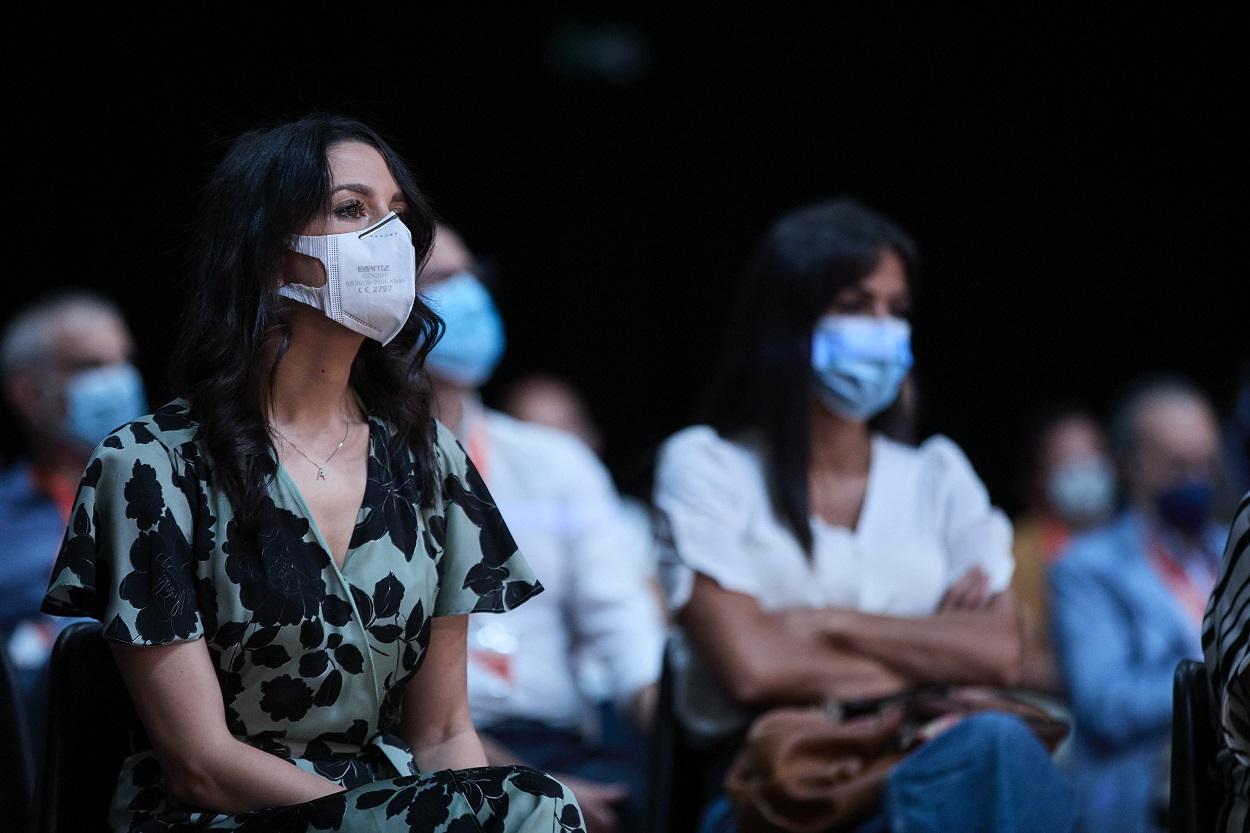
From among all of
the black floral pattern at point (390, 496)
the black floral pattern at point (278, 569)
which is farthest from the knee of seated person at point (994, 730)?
the black floral pattern at point (278, 569)

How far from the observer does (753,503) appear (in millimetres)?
3070

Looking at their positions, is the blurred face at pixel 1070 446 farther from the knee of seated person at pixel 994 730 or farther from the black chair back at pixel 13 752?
the black chair back at pixel 13 752

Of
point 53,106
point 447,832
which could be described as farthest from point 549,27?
point 447,832

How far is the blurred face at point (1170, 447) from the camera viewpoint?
4.54 meters

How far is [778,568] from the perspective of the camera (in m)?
3.01

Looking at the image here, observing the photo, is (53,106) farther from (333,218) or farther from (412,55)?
(333,218)

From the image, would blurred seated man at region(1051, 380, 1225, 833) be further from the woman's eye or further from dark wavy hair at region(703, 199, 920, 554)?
the woman's eye

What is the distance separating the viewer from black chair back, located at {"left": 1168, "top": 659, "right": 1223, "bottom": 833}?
2.18 meters

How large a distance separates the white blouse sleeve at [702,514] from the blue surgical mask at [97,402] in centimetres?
167

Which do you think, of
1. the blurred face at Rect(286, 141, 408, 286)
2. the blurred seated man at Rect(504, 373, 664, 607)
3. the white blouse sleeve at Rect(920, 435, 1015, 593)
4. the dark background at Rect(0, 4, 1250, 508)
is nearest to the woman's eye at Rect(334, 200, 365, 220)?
the blurred face at Rect(286, 141, 408, 286)

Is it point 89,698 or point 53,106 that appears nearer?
point 89,698

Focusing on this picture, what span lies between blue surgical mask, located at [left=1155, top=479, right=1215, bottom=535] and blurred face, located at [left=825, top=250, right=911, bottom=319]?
62.4 inches

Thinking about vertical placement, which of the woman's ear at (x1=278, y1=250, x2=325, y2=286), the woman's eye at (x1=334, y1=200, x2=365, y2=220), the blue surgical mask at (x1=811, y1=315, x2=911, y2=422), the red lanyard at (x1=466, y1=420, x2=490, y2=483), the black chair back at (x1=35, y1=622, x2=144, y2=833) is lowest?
the black chair back at (x1=35, y1=622, x2=144, y2=833)

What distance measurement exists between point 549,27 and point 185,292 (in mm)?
4315
